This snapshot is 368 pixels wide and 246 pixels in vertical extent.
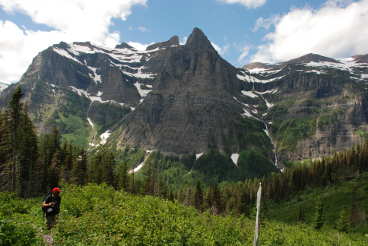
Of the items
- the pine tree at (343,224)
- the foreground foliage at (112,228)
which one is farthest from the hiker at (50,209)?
the pine tree at (343,224)

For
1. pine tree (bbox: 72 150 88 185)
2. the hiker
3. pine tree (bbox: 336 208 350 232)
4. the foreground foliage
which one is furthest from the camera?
pine tree (bbox: 336 208 350 232)

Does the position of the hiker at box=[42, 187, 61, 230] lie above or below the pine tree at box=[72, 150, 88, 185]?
above

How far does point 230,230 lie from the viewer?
26656 millimetres

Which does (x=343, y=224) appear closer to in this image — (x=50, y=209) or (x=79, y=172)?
(x=79, y=172)

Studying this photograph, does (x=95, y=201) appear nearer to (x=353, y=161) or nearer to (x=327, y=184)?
(x=327, y=184)

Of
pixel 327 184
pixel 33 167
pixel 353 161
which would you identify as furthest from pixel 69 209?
pixel 353 161

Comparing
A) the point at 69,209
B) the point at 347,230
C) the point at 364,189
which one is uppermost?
the point at 69,209

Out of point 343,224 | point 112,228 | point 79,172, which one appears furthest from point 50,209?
point 343,224

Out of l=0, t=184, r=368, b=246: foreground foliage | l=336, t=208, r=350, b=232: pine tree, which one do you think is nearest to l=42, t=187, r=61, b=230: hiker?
l=0, t=184, r=368, b=246: foreground foliage

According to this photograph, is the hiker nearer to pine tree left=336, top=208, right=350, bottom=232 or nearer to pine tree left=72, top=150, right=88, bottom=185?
pine tree left=72, top=150, right=88, bottom=185

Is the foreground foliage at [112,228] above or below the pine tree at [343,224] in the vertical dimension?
above

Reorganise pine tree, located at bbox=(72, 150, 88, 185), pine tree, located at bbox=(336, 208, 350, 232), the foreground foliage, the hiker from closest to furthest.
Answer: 1. the foreground foliage
2. the hiker
3. pine tree, located at bbox=(72, 150, 88, 185)
4. pine tree, located at bbox=(336, 208, 350, 232)

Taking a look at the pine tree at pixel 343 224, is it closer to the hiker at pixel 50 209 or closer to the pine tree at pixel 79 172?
the pine tree at pixel 79 172

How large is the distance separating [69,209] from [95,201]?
3.15m
